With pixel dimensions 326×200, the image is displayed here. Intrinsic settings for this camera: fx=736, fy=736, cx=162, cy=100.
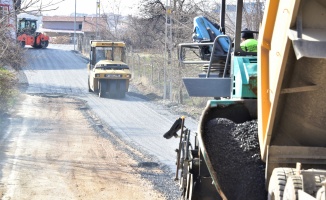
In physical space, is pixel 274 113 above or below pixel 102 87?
above

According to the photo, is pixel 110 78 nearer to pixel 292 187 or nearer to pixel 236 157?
pixel 236 157

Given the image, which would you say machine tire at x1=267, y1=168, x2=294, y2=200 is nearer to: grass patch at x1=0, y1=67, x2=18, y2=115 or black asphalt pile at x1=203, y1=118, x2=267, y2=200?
black asphalt pile at x1=203, y1=118, x2=267, y2=200

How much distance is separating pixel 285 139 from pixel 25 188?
25.5 feet

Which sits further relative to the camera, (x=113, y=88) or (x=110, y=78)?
(x=113, y=88)

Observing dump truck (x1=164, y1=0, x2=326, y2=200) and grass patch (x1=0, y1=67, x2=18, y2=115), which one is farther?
grass patch (x1=0, y1=67, x2=18, y2=115)

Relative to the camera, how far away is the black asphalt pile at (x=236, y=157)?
6.74 metres

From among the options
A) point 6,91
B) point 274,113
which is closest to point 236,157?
point 274,113

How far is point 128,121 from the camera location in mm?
24297

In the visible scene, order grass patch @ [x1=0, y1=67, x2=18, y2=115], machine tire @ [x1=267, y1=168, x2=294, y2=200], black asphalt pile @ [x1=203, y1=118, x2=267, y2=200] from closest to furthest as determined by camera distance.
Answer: machine tire @ [x1=267, y1=168, x2=294, y2=200] < black asphalt pile @ [x1=203, y1=118, x2=267, y2=200] < grass patch @ [x1=0, y1=67, x2=18, y2=115]

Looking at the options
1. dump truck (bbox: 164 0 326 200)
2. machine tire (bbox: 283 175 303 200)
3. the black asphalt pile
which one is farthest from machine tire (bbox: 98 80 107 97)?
machine tire (bbox: 283 175 303 200)

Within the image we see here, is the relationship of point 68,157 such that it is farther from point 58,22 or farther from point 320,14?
point 58,22

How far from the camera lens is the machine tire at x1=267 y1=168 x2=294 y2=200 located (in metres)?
5.80

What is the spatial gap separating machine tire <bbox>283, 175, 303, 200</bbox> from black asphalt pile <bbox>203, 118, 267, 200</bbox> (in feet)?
3.64

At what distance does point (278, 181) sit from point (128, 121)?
1858 centimetres
